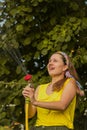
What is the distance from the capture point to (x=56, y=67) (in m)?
3.72

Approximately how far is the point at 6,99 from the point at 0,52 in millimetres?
512

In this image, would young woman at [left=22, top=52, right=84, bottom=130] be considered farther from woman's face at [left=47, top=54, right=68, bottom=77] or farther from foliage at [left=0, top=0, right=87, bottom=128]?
foliage at [left=0, top=0, right=87, bottom=128]

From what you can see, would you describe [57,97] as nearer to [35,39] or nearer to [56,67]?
[56,67]

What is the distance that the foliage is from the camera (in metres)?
5.00

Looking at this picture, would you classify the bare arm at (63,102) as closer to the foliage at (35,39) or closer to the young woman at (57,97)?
the young woman at (57,97)

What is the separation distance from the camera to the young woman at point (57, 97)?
3523 millimetres

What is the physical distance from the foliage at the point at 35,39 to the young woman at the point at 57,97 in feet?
3.87

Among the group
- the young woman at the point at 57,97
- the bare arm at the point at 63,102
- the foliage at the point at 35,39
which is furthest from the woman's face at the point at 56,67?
the foliage at the point at 35,39

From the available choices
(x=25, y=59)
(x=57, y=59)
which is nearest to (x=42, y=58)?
(x=25, y=59)

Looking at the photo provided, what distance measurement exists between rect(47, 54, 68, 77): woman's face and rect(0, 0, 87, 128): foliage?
1142 mm

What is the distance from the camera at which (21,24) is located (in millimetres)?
5141

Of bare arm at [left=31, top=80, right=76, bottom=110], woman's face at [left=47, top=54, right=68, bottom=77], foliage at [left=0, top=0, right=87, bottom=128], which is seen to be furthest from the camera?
foliage at [left=0, top=0, right=87, bottom=128]

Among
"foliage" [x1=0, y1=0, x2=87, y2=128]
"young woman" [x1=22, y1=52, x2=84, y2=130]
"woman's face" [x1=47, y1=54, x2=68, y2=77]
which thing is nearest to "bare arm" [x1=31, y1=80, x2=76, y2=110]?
"young woman" [x1=22, y1=52, x2=84, y2=130]

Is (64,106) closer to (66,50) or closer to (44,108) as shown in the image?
(44,108)
